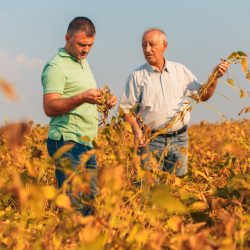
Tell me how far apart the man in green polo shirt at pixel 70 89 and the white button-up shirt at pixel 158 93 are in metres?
0.70

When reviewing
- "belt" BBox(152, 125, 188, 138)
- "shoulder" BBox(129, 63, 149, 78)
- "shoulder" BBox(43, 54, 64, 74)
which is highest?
"shoulder" BBox(43, 54, 64, 74)

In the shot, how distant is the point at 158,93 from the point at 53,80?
1232mm

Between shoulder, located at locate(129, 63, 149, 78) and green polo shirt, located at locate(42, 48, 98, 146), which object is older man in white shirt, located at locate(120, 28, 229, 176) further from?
green polo shirt, located at locate(42, 48, 98, 146)

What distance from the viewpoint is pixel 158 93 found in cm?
513

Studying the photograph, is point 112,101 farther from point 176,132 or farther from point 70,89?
point 176,132

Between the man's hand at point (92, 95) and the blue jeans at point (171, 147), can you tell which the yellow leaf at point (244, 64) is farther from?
the blue jeans at point (171, 147)

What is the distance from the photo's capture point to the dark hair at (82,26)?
429 centimetres

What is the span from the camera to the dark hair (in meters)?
4.29

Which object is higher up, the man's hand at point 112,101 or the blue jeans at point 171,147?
the man's hand at point 112,101

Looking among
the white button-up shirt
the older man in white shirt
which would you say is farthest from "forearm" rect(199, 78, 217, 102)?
the white button-up shirt

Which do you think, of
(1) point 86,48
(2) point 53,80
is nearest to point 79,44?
(1) point 86,48

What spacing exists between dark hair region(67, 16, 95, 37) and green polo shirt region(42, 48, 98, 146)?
19cm

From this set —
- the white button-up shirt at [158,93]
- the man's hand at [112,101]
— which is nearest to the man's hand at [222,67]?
the white button-up shirt at [158,93]

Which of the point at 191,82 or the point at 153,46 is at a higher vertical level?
the point at 153,46
